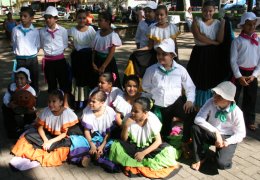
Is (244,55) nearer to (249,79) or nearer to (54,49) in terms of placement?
(249,79)

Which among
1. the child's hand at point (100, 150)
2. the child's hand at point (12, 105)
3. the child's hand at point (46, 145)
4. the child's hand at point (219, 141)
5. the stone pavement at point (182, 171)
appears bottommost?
the stone pavement at point (182, 171)

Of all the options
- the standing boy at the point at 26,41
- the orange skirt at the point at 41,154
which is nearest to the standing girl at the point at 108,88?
the orange skirt at the point at 41,154

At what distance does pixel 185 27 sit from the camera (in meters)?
17.2

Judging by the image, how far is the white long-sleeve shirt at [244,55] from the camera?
441 centimetres

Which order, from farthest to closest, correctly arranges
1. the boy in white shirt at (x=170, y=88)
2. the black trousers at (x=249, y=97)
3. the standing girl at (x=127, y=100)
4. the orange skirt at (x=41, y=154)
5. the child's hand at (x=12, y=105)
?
the black trousers at (x=249, y=97)
the child's hand at (x=12, y=105)
the standing girl at (x=127, y=100)
the boy in white shirt at (x=170, y=88)
the orange skirt at (x=41, y=154)

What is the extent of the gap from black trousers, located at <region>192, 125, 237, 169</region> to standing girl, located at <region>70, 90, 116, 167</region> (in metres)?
1.04

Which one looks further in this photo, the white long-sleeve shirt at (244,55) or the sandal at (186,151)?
the white long-sleeve shirt at (244,55)

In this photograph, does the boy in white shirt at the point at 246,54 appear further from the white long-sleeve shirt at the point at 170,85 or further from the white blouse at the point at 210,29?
the white long-sleeve shirt at the point at 170,85

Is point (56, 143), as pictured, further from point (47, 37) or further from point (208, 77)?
point (208, 77)

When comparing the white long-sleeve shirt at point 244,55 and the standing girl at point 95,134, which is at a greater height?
the white long-sleeve shirt at point 244,55

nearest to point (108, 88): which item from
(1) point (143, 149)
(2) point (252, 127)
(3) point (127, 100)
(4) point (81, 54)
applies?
(3) point (127, 100)

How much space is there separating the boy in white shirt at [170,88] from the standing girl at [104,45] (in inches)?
44.8

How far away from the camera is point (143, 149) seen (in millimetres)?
3664

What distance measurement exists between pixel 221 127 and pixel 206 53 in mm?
1401
